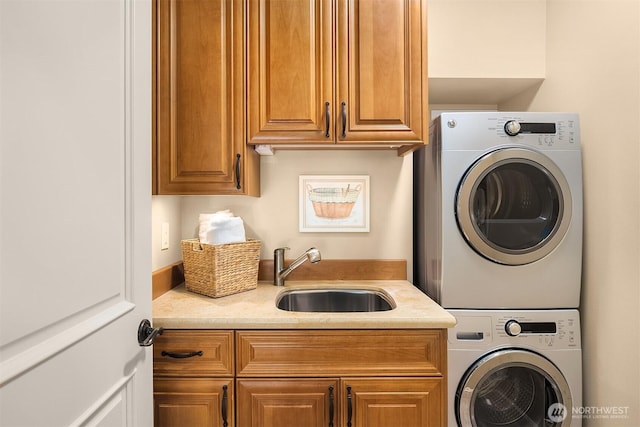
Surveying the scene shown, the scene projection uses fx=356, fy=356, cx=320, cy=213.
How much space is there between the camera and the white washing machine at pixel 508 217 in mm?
1621

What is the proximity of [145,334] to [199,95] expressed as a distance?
1.00 m

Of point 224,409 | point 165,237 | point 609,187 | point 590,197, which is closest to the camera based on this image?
point 224,409

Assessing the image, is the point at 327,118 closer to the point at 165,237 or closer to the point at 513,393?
the point at 165,237

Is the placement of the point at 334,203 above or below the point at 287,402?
above

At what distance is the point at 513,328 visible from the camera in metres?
1.60

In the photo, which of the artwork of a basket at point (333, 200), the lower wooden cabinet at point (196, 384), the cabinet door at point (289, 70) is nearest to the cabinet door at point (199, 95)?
the cabinet door at point (289, 70)

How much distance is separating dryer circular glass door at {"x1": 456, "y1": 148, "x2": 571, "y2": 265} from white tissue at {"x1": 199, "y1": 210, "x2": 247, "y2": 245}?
103 cm

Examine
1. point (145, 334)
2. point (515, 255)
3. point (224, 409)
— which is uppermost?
point (515, 255)

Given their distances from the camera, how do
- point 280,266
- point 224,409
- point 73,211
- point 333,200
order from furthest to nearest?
point 333,200
point 280,266
point 224,409
point 73,211

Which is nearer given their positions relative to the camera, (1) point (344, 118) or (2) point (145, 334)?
(2) point (145, 334)

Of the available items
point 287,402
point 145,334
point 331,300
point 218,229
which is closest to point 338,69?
point 218,229

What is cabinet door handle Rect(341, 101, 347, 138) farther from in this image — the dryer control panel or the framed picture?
the dryer control panel

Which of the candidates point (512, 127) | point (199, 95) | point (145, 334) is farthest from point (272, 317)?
point (512, 127)

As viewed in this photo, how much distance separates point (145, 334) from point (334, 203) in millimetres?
1191
